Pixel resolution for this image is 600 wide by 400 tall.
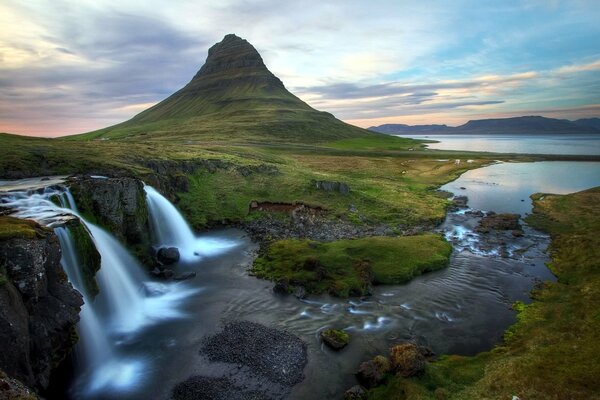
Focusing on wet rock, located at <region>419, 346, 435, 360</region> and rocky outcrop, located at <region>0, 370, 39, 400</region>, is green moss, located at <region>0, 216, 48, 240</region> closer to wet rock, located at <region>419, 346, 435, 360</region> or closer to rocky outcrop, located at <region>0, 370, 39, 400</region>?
rocky outcrop, located at <region>0, 370, 39, 400</region>

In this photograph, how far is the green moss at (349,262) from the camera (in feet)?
109

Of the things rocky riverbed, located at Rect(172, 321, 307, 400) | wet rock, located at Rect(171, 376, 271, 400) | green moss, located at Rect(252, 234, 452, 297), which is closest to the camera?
wet rock, located at Rect(171, 376, 271, 400)

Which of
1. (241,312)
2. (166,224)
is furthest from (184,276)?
(166,224)

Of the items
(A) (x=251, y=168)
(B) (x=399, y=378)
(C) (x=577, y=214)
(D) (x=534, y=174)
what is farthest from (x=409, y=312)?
(D) (x=534, y=174)

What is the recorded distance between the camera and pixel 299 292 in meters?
31.6

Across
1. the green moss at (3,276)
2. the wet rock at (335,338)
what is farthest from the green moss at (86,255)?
the wet rock at (335,338)

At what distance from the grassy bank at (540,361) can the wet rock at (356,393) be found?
43cm

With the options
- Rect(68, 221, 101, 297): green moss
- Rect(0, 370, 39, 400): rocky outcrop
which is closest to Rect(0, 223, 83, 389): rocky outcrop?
Rect(0, 370, 39, 400): rocky outcrop

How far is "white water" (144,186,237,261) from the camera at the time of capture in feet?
141

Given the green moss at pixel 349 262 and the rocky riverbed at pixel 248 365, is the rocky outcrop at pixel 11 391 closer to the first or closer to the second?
the rocky riverbed at pixel 248 365

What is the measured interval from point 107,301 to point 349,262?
21.6 m

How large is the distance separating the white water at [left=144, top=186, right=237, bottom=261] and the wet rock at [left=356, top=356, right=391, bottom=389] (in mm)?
25359

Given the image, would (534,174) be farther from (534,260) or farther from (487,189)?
(534,260)

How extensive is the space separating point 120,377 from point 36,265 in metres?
8.21
